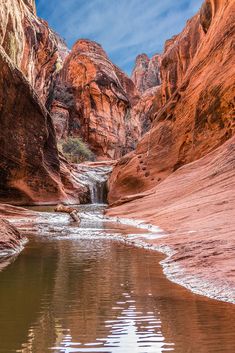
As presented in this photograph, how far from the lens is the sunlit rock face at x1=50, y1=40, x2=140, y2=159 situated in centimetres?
6888

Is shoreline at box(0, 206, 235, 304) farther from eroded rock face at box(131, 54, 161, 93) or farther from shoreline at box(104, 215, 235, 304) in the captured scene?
eroded rock face at box(131, 54, 161, 93)

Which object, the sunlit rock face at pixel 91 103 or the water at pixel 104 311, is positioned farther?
the sunlit rock face at pixel 91 103

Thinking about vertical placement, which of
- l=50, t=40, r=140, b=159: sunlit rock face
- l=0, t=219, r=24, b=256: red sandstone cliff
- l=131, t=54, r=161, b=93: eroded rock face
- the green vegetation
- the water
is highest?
l=131, t=54, r=161, b=93: eroded rock face

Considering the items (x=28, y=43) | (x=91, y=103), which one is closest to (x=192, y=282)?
(x=28, y=43)

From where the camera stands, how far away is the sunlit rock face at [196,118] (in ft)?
77.6

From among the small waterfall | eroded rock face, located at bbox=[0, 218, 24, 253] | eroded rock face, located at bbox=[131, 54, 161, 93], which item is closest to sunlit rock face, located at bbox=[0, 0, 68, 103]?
the small waterfall

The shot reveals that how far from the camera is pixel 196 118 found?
26.2m

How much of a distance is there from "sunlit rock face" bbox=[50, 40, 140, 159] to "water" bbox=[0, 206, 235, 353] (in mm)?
60870

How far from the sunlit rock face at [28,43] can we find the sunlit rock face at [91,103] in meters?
12.8

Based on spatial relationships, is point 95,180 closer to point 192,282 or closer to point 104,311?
point 192,282

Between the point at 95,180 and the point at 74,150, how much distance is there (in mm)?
17002

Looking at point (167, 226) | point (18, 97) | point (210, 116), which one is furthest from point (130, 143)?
point (167, 226)

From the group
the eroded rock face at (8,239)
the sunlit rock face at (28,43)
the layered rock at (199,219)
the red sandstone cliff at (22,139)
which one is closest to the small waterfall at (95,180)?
the red sandstone cliff at (22,139)

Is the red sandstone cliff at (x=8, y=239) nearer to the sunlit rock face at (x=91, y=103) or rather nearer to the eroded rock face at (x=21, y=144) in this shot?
the eroded rock face at (x=21, y=144)
